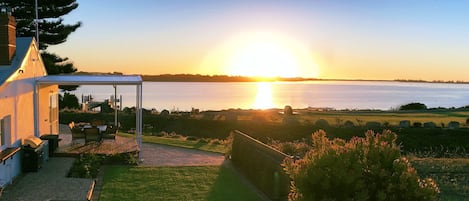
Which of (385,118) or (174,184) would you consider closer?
(174,184)

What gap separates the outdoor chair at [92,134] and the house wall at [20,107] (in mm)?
1334

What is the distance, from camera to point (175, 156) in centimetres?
1553

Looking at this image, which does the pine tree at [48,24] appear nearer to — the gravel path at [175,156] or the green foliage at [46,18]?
the green foliage at [46,18]

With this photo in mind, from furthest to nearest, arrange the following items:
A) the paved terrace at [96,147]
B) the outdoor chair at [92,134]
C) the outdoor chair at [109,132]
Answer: the outdoor chair at [109,132], the outdoor chair at [92,134], the paved terrace at [96,147]

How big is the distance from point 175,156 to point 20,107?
534 centimetres

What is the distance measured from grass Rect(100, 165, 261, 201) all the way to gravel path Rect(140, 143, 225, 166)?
3.67ft

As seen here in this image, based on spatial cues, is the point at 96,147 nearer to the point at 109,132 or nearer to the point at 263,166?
the point at 109,132

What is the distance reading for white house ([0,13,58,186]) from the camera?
33.5 ft

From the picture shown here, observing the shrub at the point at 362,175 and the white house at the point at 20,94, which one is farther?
the white house at the point at 20,94

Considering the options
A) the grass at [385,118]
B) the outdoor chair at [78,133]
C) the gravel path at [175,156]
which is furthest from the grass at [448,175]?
the grass at [385,118]

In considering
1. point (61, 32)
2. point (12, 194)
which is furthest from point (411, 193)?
point (61, 32)

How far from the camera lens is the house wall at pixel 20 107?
33.5 feet

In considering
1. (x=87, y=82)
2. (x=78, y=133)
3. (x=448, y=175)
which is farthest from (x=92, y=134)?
(x=448, y=175)

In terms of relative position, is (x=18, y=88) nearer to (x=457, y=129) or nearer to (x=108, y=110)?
(x=108, y=110)
